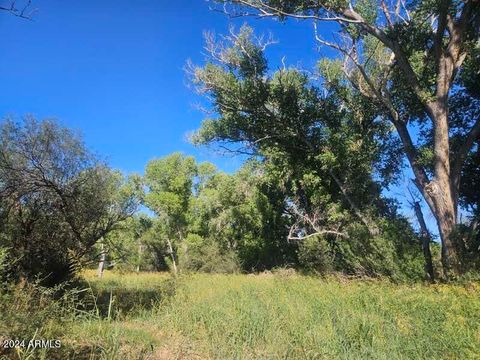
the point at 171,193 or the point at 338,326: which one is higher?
the point at 171,193

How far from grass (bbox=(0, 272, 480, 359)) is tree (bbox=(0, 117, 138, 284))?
293 cm

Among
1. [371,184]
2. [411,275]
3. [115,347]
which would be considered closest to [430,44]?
[371,184]

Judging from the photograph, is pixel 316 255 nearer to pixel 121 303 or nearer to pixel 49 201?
pixel 121 303

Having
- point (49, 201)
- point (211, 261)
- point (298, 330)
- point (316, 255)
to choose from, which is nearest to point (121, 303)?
point (49, 201)

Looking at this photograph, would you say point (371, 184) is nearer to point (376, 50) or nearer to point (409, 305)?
point (376, 50)

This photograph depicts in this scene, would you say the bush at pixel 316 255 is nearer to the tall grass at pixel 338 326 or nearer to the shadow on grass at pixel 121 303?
the shadow on grass at pixel 121 303

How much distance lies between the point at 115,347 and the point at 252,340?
2.09 m

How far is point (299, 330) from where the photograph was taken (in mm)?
6375

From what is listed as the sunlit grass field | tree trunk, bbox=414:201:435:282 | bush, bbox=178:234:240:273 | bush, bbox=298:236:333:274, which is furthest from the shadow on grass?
bush, bbox=178:234:240:273

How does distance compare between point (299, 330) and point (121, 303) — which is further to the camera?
point (121, 303)

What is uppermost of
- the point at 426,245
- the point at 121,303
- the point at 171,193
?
the point at 171,193

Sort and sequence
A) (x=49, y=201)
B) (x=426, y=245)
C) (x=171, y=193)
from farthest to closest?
(x=171, y=193) < (x=426, y=245) < (x=49, y=201)

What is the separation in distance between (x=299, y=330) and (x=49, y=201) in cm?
735

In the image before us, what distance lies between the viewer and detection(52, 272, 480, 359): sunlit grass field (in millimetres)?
5352
